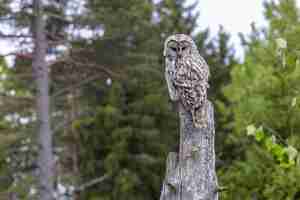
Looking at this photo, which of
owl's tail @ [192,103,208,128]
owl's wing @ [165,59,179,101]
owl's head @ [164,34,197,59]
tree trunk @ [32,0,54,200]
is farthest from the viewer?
tree trunk @ [32,0,54,200]

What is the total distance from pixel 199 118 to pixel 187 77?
39cm

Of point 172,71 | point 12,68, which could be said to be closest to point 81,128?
point 12,68

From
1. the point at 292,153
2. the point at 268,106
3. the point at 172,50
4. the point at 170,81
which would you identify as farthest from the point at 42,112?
the point at 292,153

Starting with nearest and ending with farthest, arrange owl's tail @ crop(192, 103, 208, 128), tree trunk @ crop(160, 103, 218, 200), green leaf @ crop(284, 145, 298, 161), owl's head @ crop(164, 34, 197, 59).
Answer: green leaf @ crop(284, 145, 298, 161)
tree trunk @ crop(160, 103, 218, 200)
owl's tail @ crop(192, 103, 208, 128)
owl's head @ crop(164, 34, 197, 59)

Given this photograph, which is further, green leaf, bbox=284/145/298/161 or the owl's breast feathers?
the owl's breast feathers

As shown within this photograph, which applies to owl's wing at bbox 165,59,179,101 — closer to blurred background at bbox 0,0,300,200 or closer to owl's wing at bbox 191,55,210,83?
owl's wing at bbox 191,55,210,83

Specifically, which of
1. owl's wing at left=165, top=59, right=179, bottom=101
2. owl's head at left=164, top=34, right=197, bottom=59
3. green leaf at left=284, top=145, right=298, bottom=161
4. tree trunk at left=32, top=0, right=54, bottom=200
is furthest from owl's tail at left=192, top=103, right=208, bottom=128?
tree trunk at left=32, top=0, right=54, bottom=200

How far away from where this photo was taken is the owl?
4.03 m

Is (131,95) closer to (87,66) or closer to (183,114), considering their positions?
(87,66)

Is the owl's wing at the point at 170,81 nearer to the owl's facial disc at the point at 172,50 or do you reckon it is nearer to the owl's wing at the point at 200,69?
the owl's facial disc at the point at 172,50

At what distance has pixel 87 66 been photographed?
11.8 metres

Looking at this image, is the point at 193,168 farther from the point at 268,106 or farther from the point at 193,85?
the point at 268,106

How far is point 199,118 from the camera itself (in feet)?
13.1

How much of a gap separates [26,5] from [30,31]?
1.72 feet
